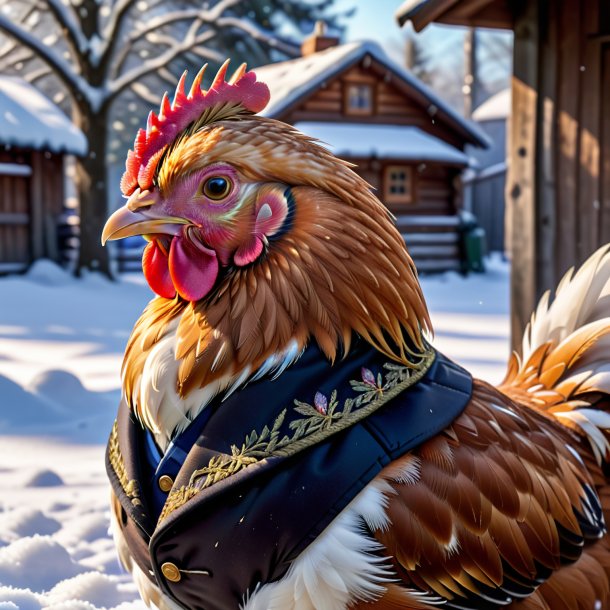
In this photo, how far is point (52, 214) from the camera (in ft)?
47.8

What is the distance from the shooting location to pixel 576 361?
2.39 metres

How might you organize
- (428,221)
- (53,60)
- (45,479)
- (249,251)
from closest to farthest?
(249,251)
(45,479)
(53,60)
(428,221)

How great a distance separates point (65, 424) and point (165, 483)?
3600mm

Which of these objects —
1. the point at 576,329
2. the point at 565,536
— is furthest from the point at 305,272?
the point at 576,329

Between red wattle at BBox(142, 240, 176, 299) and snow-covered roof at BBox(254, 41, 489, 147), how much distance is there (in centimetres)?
1158

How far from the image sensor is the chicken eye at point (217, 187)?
5.67 feet

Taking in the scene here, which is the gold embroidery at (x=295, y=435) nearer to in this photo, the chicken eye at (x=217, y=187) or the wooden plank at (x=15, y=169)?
the chicken eye at (x=217, y=187)

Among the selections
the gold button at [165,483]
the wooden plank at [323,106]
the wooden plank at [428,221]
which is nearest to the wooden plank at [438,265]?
the wooden plank at [428,221]

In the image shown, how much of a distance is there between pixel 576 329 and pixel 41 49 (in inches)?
502

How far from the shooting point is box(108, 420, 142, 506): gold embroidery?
1.79 m

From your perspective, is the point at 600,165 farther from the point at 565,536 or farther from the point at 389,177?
the point at 389,177

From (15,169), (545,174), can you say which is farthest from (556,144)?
(15,169)

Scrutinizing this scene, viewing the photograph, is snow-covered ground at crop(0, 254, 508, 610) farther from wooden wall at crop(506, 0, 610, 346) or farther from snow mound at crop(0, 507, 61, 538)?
wooden wall at crop(506, 0, 610, 346)

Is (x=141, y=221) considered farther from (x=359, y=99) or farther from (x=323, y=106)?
(x=359, y=99)
